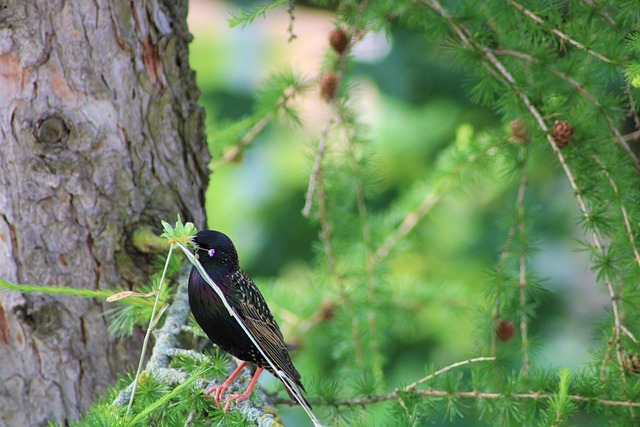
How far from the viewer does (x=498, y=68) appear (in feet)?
6.59

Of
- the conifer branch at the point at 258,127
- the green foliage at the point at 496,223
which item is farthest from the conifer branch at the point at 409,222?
the conifer branch at the point at 258,127

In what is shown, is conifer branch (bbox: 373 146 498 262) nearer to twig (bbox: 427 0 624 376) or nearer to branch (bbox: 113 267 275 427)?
twig (bbox: 427 0 624 376)

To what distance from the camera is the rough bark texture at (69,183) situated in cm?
201

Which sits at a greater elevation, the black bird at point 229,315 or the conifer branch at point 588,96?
A: the conifer branch at point 588,96

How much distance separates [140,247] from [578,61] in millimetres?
1229

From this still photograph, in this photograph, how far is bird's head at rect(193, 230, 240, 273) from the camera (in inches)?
66.8

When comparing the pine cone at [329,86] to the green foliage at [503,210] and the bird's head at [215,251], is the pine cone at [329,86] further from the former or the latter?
the bird's head at [215,251]

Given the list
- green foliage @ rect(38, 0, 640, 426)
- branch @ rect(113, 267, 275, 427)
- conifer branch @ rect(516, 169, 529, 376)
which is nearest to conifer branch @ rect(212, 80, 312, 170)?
green foliage @ rect(38, 0, 640, 426)

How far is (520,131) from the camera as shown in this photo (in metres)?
2.23

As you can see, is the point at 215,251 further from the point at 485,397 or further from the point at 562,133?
the point at 562,133

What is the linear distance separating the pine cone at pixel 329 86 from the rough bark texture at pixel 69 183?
0.50m

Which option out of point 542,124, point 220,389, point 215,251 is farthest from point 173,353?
point 542,124

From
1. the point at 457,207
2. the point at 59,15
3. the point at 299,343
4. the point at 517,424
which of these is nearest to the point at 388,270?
the point at 299,343

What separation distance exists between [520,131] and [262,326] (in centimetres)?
97
